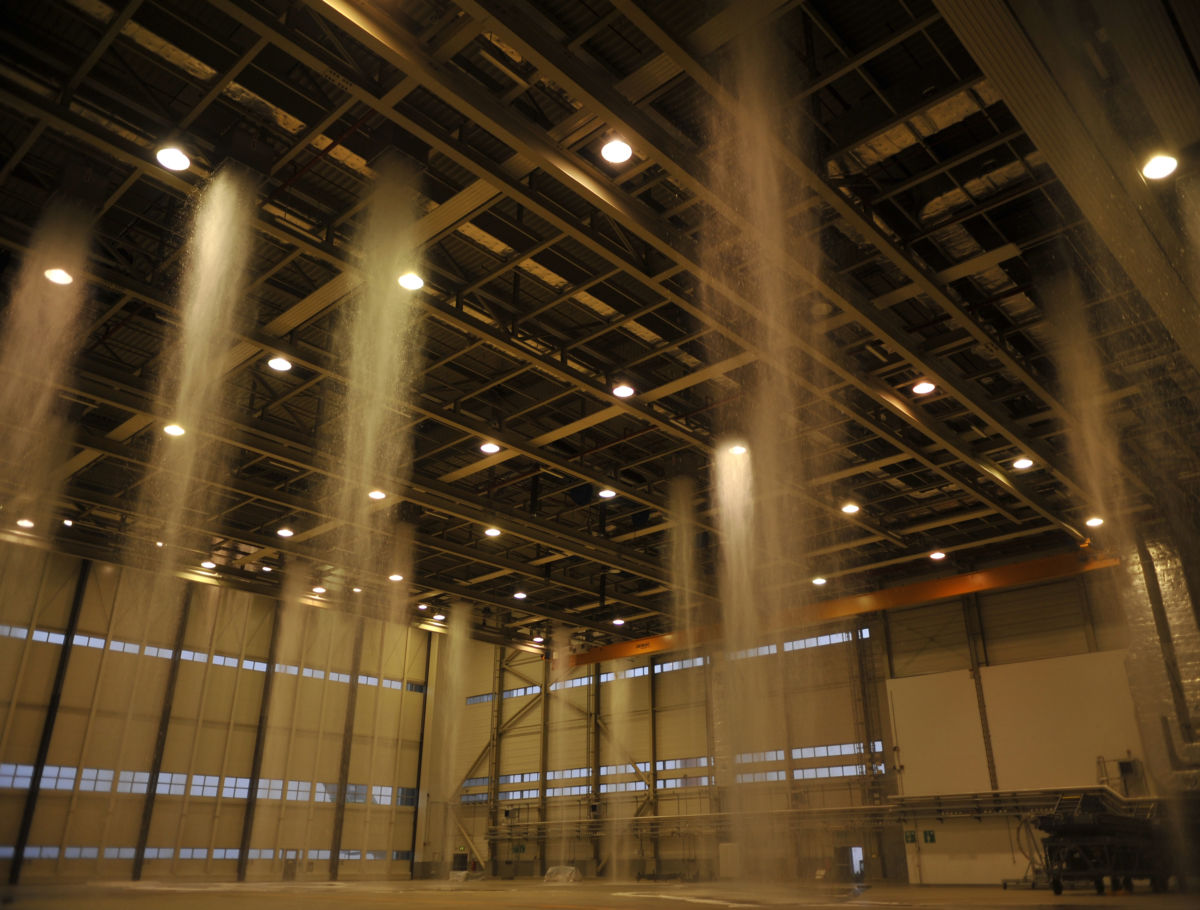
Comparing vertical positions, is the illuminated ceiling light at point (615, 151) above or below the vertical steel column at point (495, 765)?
above

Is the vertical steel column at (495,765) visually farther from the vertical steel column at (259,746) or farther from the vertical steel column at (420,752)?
the vertical steel column at (259,746)

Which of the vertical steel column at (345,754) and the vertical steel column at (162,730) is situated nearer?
the vertical steel column at (162,730)

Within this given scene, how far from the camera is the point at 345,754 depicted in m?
40.9

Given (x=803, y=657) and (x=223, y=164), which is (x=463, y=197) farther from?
(x=803, y=657)

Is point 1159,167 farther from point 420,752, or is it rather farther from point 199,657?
point 420,752

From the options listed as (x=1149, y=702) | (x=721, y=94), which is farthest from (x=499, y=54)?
(x=1149, y=702)

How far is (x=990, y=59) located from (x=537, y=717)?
39488mm

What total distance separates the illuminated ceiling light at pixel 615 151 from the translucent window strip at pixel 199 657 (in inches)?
1254

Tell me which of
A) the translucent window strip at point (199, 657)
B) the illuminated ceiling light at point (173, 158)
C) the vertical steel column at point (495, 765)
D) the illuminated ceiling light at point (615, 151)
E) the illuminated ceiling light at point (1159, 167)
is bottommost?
the vertical steel column at point (495, 765)

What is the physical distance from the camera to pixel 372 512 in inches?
1193

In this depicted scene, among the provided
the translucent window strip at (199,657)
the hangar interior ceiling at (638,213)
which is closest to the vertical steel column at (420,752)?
the translucent window strip at (199,657)

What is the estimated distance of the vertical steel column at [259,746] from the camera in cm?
3675

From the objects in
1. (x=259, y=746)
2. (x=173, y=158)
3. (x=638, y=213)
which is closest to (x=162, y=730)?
(x=259, y=746)

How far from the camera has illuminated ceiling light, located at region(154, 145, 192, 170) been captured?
14438mm
